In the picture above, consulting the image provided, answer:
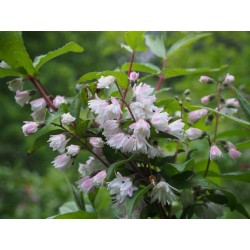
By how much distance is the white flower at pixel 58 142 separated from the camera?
79cm

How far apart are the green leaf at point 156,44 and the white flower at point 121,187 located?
629 mm

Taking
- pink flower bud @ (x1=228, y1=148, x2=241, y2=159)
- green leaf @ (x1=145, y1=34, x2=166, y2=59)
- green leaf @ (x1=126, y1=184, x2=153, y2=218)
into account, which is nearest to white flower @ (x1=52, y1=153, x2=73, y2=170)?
green leaf @ (x1=126, y1=184, x2=153, y2=218)

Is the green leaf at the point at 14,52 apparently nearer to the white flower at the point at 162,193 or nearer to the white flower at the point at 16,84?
the white flower at the point at 16,84

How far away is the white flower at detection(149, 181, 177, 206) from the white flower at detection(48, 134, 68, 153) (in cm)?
20

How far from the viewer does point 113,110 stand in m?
0.74

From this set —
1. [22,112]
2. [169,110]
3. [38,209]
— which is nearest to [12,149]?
[22,112]

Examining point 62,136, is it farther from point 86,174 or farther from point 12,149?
point 12,149

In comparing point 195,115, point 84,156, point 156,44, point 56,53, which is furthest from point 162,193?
point 84,156

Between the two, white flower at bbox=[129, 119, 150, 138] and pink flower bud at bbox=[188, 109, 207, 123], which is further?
pink flower bud at bbox=[188, 109, 207, 123]

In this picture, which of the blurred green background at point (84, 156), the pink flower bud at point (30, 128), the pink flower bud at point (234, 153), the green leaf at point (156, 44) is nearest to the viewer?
the pink flower bud at point (30, 128)

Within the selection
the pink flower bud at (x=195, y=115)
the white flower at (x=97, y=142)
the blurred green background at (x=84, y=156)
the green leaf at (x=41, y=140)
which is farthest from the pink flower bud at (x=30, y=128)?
the blurred green background at (x=84, y=156)

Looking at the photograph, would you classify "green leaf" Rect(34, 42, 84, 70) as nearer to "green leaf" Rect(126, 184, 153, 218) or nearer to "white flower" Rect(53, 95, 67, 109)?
"white flower" Rect(53, 95, 67, 109)

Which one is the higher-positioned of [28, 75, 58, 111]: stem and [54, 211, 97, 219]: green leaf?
[28, 75, 58, 111]: stem

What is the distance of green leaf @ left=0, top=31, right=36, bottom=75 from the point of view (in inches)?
34.2
